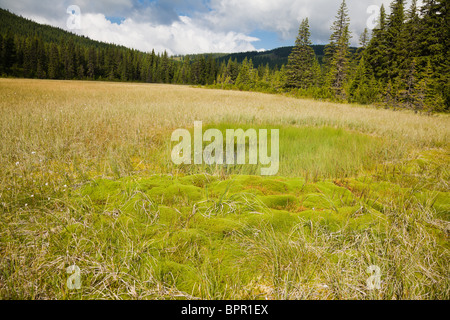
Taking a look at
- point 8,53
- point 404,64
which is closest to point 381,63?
point 404,64

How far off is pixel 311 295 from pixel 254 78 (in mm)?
65693

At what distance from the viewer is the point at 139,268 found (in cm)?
174

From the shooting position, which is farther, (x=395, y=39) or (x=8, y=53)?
(x=8, y=53)

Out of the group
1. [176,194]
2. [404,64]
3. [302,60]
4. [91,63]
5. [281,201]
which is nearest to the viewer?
[281,201]

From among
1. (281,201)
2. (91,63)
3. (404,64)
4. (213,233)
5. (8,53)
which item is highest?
(91,63)

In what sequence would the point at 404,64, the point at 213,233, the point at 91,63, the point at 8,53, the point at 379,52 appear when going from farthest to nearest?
the point at 91,63 → the point at 8,53 → the point at 379,52 → the point at 404,64 → the point at 213,233

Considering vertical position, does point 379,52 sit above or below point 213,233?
above

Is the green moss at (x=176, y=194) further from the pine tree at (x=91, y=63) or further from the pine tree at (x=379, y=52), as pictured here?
the pine tree at (x=91, y=63)

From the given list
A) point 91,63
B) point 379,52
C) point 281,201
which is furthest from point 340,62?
point 91,63

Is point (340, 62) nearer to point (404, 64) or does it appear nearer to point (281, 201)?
point (404, 64)

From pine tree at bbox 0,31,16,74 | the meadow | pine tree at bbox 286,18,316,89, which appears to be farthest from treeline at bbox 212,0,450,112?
pine tree at bbox 0,31,16,74

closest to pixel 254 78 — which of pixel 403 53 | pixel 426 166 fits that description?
pixel 403 53

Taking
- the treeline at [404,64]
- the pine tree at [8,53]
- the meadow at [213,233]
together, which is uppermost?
the pine tree at [8,53]

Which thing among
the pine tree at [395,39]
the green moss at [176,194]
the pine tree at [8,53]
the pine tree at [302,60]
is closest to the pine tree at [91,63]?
the pine tree at [8,53]
